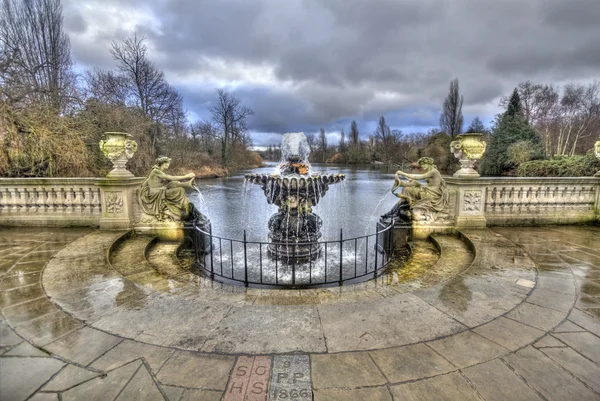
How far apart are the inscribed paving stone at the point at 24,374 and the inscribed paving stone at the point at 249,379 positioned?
1334 mm

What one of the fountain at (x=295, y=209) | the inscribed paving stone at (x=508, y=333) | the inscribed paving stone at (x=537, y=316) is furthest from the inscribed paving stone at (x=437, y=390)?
the fountain at (x=295, y=209)

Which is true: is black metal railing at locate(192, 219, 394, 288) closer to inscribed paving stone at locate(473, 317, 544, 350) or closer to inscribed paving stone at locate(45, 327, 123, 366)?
inscribed paving stone at locate(473, 317, 544, 350)

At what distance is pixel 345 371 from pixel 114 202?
6344mm

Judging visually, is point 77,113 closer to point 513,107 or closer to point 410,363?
point 410,363

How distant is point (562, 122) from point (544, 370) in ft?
159

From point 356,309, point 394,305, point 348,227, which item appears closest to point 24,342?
point 356,309

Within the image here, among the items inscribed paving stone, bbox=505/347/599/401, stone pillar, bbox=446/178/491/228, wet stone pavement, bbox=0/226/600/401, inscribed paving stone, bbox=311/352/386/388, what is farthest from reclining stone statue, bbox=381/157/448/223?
inscribed paving stone, bbox=311/352/386/388

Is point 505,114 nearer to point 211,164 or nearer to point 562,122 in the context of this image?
point 562,122

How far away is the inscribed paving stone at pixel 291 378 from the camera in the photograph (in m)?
1.92

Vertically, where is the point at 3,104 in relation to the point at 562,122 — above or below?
below

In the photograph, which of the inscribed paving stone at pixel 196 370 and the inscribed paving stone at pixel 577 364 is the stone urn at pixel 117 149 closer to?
the inscribed paving stone at pixel 196 370

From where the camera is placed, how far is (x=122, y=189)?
6.46 metres

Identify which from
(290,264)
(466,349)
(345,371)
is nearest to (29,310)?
(345,371)

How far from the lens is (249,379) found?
206cm
